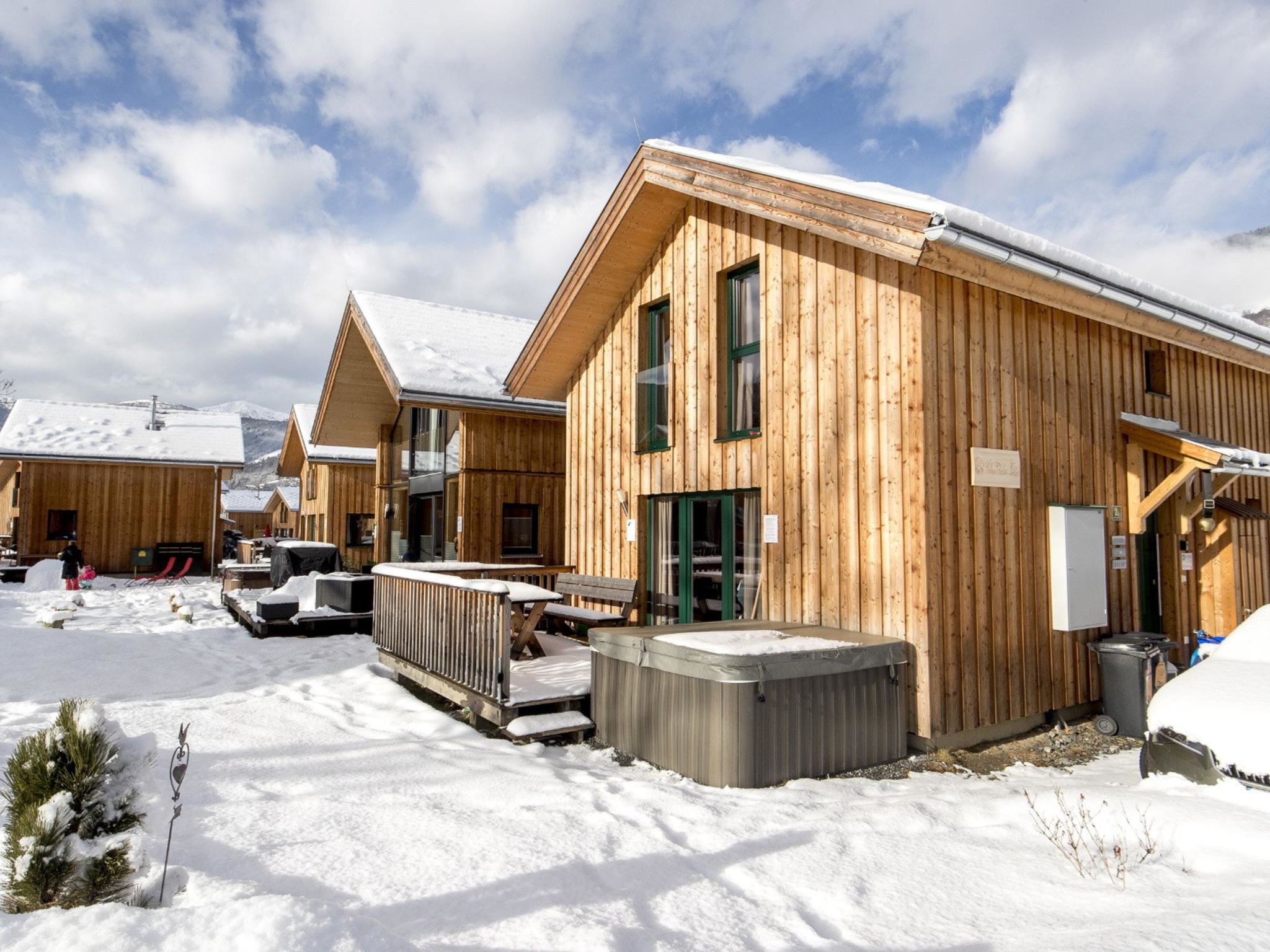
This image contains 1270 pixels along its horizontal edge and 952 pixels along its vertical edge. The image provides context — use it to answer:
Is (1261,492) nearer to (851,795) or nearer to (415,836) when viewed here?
(851,795)

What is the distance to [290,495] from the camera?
140 feet

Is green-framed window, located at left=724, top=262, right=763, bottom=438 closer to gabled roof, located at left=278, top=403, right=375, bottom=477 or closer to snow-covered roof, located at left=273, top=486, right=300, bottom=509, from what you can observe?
gabled roof, located at left=278, top=403, right=375, bottom=477

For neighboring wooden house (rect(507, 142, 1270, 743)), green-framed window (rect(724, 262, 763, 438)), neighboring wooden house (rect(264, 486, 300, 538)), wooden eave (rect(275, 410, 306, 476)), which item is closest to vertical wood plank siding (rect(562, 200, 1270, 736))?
neighboring wooden house (rect(507, 142, 1270, 743))

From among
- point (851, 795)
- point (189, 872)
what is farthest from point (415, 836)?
point (851, 795)

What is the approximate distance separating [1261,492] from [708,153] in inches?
313

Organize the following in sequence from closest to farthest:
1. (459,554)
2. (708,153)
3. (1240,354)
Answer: (708,153)
(1240,354)
(459,554)

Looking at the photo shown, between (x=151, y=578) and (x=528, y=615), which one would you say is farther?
(x=151, y=578)

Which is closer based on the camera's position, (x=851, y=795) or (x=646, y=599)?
(x=851, y=795)

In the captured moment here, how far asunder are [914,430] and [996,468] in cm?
99

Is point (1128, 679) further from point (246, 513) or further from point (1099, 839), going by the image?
point (246, 513)

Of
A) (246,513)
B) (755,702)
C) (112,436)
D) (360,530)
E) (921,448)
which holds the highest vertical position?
(112,436)

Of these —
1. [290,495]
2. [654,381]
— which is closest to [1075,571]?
[654,381]

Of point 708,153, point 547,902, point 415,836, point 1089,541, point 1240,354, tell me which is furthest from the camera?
point 1240,354

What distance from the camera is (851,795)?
4.97 meters
